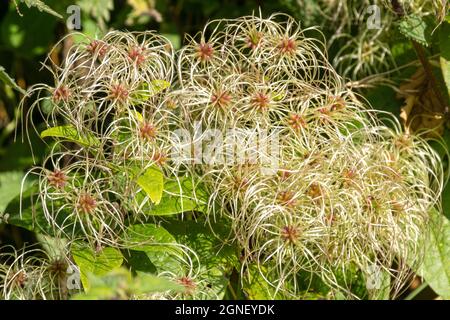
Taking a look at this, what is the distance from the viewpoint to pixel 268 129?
166 centimetres

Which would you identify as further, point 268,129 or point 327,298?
point 327,298

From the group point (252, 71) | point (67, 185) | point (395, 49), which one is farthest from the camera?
point (395, 49)

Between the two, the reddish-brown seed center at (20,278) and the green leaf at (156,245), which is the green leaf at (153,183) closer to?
the green leaf at (156,245)

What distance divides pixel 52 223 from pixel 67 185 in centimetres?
8

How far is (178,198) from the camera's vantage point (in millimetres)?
1622

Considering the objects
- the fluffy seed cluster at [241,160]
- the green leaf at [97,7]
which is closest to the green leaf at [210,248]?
the fluffy seed cluster at [241,160]

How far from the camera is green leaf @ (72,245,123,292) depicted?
1548mm

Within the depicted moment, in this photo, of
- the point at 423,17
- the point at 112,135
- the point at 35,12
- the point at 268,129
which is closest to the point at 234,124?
the point at 268,129

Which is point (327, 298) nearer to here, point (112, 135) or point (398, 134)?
point (398, 134)

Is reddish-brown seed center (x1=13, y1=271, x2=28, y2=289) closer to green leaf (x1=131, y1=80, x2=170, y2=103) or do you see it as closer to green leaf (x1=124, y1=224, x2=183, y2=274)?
green leaf (x1=124, y1=224, x2=183, y2=274)

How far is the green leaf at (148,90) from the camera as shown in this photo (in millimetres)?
1634

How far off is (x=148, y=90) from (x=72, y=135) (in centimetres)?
15

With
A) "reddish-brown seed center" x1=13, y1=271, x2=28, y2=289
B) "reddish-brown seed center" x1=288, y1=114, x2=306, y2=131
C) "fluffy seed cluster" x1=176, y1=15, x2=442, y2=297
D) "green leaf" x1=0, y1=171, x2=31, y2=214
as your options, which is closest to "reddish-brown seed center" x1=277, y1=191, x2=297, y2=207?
"fluffy seed cluster" x1=176, y1=15, x2=442, y2=297

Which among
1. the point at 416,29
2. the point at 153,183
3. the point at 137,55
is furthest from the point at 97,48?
the point at 416,29
